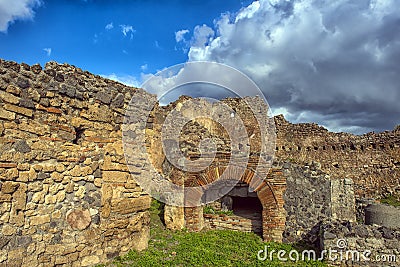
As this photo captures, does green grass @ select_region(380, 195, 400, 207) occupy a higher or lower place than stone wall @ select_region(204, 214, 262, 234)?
higher

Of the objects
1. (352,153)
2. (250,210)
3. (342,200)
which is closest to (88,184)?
(250,210)

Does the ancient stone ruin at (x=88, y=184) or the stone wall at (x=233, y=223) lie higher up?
the ancient stone ruin at (x=88, y=184)

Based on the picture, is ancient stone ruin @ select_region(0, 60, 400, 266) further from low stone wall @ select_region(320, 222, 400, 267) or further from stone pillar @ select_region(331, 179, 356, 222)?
stone pillar @ select_region(331, 179, 356, 222)

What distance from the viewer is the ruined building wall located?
15766 mm

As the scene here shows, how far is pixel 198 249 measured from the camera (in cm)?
651

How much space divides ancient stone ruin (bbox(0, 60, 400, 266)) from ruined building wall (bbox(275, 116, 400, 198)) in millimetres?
6561

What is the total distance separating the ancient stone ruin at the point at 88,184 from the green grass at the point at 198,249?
0.84ft

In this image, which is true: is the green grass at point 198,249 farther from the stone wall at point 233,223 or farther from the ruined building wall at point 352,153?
the ruined building wall at point 352,153

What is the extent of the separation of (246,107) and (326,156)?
17.6 ft

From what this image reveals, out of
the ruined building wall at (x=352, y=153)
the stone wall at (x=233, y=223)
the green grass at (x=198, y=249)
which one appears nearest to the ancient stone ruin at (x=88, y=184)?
the stone wall at (x=233, y=223)

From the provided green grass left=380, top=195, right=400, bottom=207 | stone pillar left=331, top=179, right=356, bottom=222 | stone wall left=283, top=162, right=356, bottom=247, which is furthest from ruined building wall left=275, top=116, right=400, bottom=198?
stone wall left=283, top=162, right=356, bottom=247

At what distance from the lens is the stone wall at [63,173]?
3.69 meters

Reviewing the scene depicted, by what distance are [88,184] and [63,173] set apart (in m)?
0.42

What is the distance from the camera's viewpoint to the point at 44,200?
4004mm
